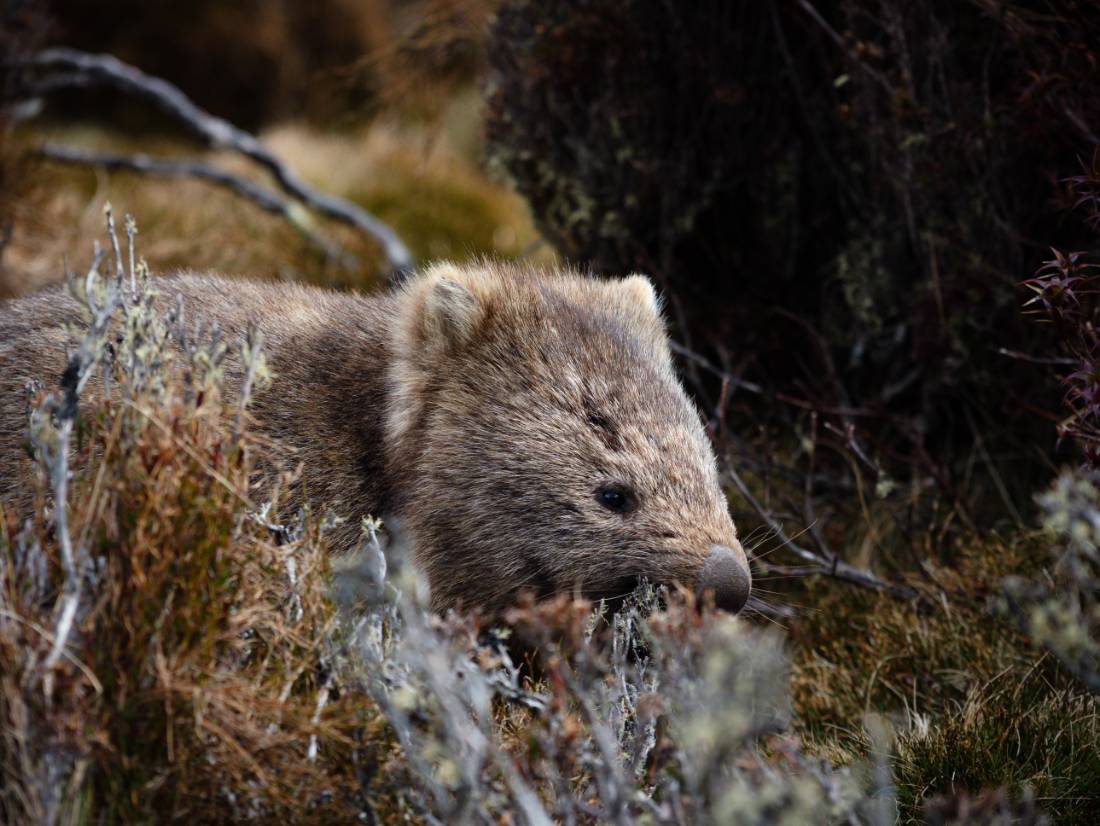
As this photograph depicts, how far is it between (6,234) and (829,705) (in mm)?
4434

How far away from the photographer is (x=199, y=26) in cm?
1133

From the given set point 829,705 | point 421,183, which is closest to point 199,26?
point 421,183

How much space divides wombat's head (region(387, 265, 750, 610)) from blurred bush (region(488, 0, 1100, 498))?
4.63 ft

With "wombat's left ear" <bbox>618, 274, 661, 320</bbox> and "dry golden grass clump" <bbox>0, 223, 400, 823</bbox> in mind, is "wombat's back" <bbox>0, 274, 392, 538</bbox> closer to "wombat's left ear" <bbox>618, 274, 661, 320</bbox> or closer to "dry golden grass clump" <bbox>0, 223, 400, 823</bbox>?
"dry golden grass clump" <bbox>0, 223, 400, 823</bbox>

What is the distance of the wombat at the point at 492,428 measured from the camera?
9.74 ft

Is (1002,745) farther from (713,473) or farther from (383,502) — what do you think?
(383,502)

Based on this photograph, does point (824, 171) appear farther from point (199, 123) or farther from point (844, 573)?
point (199, 123)

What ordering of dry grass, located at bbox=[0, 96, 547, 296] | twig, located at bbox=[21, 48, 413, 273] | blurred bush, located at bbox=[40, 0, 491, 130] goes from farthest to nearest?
1. blurred bush, located at bbox=[40, 0, 491, 130]
2. twig, located at bbox=[21, 48, 413, 273]
3. dry grass, located at bbox=[0, 96, 547, 296]

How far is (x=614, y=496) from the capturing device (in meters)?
3.00

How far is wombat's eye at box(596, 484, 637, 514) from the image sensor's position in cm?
300

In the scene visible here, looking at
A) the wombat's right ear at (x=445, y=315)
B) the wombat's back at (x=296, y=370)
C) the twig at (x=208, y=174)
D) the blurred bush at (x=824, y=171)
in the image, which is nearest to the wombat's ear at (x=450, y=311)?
the wombat's right ear at (x=445, y=315)

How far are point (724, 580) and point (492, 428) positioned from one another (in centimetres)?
77

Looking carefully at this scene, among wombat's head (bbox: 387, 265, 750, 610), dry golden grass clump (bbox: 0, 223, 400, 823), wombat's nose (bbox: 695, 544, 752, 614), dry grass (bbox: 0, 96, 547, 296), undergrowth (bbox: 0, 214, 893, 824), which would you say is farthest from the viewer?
dry grass (bbox: 0, 96, 547, 296)

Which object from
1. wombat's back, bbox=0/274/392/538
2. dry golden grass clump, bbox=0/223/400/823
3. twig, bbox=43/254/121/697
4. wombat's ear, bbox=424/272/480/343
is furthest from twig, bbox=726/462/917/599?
twig, bbox=43/254/121/697
